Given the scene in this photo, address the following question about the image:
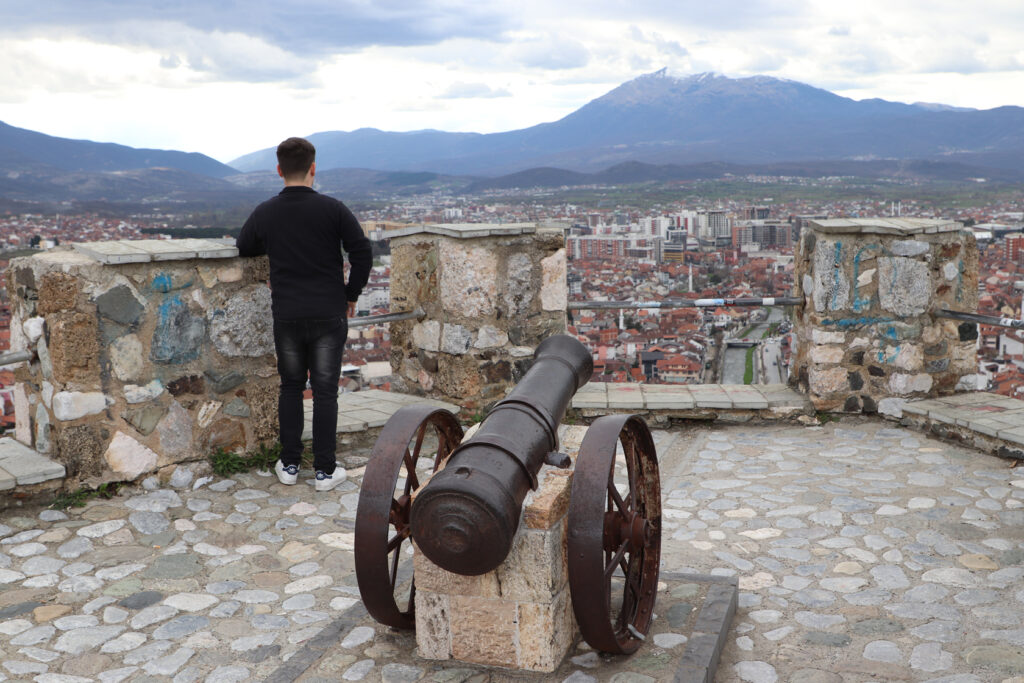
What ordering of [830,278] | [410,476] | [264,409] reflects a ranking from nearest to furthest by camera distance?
[410,476] < [264,409] < [830,278]

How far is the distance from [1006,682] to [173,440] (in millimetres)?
3723

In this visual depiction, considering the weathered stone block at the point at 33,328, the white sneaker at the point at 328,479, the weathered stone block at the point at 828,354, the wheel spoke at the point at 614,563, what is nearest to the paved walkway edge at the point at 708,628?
the wheel spoke at the point at 614,563

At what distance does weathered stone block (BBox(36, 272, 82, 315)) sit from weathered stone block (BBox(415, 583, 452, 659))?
2.42 m

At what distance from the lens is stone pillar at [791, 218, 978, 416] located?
5.87 m

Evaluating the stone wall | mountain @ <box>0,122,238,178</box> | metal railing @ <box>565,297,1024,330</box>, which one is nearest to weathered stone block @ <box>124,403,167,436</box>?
the stone wall

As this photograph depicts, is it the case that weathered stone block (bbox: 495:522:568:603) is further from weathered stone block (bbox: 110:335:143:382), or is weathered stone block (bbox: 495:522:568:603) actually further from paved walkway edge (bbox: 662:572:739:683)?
weathered stone block (bbox: 110:335:143:382)

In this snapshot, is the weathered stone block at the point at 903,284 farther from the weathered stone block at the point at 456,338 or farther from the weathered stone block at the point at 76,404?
the weathered stone block at the point at 76,404

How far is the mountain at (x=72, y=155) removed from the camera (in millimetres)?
49094

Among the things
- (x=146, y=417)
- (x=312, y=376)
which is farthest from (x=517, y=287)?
(x=146, y=417)

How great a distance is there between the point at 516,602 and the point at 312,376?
2.20 metres

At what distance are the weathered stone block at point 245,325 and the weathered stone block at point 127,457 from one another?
24.4 inches

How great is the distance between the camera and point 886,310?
5926 millimetres

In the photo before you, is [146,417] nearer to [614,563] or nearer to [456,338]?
[456,338]

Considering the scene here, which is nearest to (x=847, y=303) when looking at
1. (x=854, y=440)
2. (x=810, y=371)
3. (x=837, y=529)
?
(x=810, y=371)
